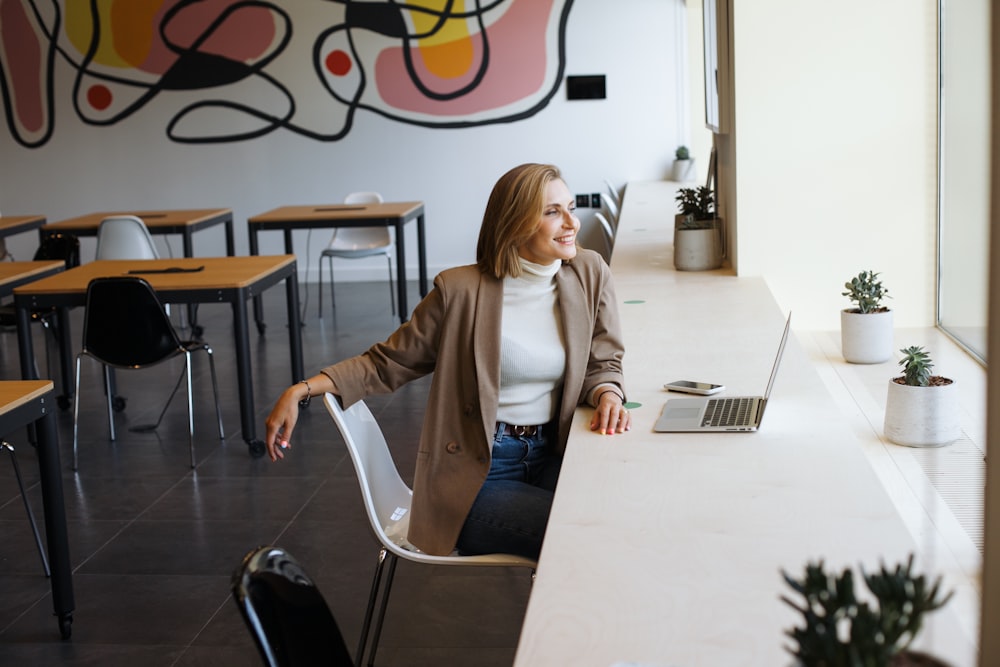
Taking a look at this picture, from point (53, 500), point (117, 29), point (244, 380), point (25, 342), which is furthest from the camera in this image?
point (117, 29)

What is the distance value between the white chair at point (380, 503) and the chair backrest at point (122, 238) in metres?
4.45

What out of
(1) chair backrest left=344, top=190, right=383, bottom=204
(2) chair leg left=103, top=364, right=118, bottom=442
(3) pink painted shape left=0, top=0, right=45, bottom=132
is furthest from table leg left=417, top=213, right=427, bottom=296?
(3) pink painted shape left=0, top=0, right=45, bottom=132

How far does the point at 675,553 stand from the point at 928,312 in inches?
110

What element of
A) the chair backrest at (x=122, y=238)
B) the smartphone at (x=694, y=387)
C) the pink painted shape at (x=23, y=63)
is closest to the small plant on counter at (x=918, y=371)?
the smartphone at (x=694, y=387)

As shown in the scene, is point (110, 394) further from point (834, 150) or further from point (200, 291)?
point (834, 150)

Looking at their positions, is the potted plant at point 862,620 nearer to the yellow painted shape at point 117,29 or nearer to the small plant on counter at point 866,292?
the small plant on counter at point 866,292

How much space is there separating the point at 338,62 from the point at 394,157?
2.94ft

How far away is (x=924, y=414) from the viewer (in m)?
2.80

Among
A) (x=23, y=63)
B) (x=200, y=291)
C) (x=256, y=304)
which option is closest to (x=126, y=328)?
(x=200, y=291)

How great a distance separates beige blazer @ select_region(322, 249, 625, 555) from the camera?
2.33m

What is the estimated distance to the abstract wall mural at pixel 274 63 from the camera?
28.9 ft

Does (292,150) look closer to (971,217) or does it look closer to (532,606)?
(971,217)

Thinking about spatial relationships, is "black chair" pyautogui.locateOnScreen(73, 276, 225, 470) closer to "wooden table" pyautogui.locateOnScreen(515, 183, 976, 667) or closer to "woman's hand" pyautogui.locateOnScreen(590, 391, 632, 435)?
"wooden table" pyautogui.locateOnScreen(515, 183, 976, 667)

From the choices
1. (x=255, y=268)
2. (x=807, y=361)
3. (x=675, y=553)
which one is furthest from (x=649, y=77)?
(x=675, y=553)
